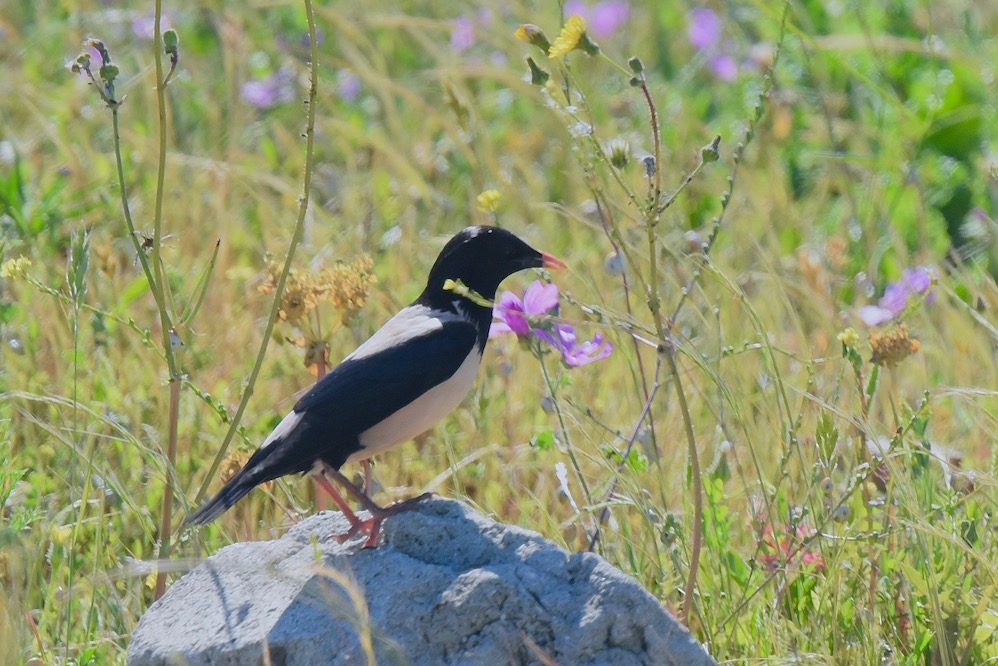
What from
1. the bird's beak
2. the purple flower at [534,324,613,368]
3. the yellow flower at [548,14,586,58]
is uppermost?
the yellow flower at [548,14,586,58]

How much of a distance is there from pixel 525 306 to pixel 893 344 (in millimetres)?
837

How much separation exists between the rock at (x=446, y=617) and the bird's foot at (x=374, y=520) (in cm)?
12

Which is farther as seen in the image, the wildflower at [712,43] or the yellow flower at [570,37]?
the wildflower at [712,43]

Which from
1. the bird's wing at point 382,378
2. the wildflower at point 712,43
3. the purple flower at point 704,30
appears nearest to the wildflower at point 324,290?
the bird's wing at point 382,378

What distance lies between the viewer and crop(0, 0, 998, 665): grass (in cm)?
283

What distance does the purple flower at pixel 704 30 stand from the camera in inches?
293

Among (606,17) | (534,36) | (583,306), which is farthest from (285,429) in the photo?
(606,17)

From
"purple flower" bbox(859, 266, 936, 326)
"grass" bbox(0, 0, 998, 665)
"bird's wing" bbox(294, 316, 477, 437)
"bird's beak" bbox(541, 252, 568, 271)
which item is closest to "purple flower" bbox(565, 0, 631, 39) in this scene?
"grass" bbox(0, 0, 998, 665)

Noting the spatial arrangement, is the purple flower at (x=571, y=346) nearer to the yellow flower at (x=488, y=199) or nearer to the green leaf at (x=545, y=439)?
the green leaf at (x=545, y=439)

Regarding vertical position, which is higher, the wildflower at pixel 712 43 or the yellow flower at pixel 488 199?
the wildflower at pixel 712 43

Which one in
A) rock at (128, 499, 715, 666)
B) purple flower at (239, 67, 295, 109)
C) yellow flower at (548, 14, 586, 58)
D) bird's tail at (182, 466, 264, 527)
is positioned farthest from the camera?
purple flower at (239, 67, 295, 109)

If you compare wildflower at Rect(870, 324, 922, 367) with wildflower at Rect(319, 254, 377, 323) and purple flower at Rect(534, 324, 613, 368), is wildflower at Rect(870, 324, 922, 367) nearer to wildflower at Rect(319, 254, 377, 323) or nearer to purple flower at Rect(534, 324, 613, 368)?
purple flower at Rect(534, 324, 613, 368)

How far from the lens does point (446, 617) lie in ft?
7.82

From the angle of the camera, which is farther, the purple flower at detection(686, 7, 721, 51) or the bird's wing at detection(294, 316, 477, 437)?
the purple flower at detection(686, 7, 721, 51)
